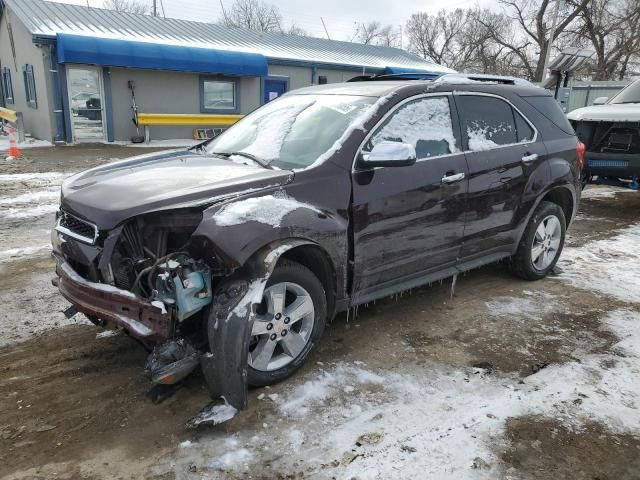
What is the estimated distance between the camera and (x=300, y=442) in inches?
107

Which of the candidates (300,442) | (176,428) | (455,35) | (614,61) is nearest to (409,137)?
(300,442)

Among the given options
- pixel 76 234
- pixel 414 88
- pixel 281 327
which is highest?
pixel 414 88

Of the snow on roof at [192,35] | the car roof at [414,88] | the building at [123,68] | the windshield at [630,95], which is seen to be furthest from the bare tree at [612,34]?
the car roof at [414,88]

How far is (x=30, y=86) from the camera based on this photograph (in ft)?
56.2

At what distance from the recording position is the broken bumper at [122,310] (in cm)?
273

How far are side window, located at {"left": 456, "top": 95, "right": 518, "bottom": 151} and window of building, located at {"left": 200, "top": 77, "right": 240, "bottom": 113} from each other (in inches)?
607

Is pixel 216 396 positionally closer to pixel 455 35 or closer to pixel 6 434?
pixel 6 434

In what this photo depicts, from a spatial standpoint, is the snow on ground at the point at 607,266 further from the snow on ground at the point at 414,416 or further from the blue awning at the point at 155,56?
the blue awning at the point at 155,56

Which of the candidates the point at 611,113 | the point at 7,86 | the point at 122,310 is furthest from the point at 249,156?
the point at 7,86

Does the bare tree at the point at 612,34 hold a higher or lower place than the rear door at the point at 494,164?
higher

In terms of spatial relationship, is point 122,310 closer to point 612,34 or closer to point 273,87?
point 273,87

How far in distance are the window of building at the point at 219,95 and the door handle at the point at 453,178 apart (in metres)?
15.9

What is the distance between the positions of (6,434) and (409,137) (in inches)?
124

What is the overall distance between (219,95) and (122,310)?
683 inches
